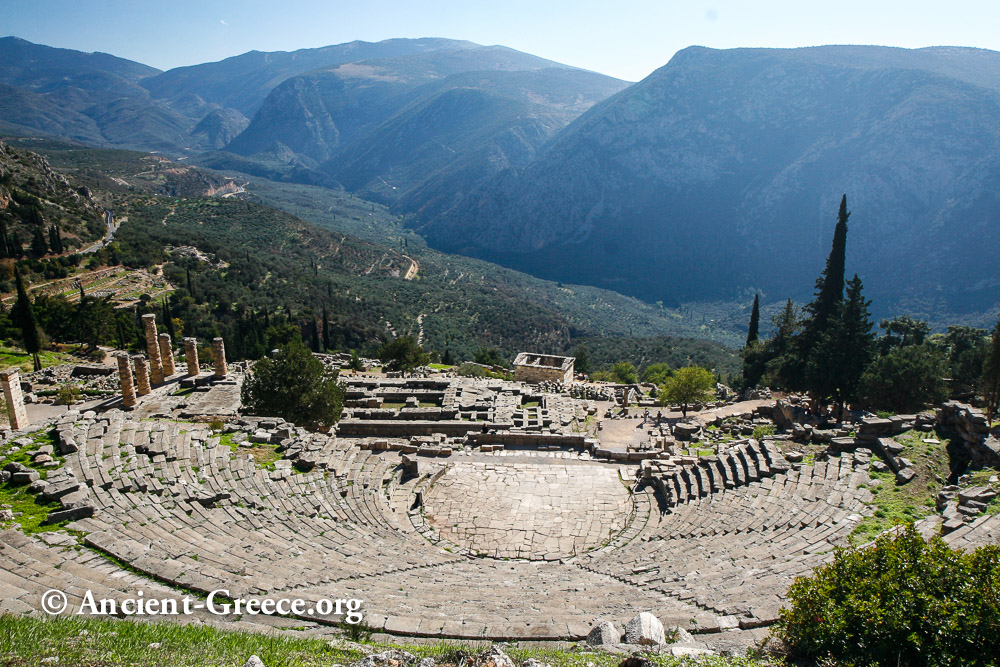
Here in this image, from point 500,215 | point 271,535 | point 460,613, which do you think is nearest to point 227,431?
point 271,535

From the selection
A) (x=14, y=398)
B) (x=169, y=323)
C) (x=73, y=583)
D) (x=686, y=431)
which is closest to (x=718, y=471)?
(x=686, y=431)

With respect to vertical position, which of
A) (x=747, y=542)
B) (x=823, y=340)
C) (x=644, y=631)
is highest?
(x=823, y=340)

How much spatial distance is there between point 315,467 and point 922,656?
17796 mm

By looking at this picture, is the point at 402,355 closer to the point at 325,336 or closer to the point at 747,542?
the point at 325,336

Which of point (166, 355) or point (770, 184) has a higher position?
point (770, 184)

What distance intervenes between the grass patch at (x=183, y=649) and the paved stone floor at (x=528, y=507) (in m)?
8.39

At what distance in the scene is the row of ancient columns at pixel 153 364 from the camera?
27.7 metres

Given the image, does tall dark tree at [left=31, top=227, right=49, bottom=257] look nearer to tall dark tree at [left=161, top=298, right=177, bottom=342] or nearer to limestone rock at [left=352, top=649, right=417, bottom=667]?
tall dark tree at [left=161, top=298, right=177, bottom=342]

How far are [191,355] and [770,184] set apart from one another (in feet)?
546

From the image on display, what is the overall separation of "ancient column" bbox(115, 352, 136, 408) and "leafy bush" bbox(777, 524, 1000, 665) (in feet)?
97.2

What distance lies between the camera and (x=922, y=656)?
7.11 meters

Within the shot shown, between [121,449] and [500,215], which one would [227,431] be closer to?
[121,449]

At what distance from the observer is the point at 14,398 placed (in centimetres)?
2020

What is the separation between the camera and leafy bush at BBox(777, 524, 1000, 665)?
700cm
